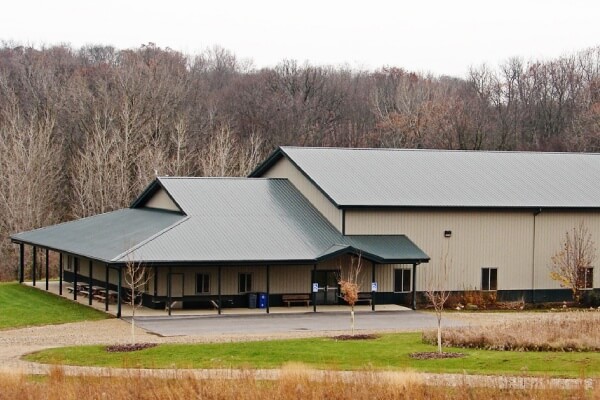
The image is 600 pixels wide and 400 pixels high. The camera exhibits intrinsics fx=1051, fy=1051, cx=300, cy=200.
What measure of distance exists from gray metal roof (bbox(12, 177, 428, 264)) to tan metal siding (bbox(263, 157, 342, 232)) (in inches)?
11.1

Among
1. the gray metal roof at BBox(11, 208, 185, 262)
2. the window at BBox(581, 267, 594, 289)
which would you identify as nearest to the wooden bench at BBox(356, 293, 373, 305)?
the gray metal roof at BBox(11, 208, 185, 262)

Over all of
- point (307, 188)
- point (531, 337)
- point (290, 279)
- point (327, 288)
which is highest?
point (307, 188)

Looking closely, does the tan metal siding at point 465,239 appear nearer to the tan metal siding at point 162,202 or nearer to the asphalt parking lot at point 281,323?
the asphalt parking lot at point 281,323

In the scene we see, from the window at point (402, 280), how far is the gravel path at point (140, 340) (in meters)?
3.77

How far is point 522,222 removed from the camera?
48938 mm

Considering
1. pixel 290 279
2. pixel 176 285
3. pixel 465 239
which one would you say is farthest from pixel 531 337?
pixel 465 239

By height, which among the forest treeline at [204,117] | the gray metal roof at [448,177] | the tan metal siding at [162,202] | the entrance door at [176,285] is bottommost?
the entrance door at [176,285]

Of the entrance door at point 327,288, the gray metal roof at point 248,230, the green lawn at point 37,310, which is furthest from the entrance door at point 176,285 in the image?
the entrance door at point 327,288

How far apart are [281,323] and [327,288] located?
6.67 metres

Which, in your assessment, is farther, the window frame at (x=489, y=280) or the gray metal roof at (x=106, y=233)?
the window frame at (x=489, y=280)

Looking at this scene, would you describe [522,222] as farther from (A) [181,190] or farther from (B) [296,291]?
(A) [181,190]

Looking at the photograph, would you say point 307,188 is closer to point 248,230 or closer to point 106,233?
point 248,230

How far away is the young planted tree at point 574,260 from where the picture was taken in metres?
48.6

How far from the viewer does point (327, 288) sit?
46000mm
